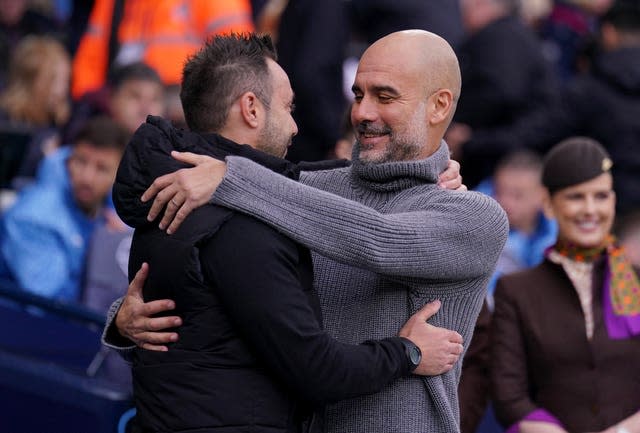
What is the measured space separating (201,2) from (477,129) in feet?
6.47

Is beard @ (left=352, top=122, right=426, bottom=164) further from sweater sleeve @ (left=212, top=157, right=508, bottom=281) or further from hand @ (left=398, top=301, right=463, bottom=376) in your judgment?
hand @ (left=398, top=301, right=463, bottom=376)

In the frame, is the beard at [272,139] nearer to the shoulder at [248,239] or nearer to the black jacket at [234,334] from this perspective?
the black jacket at [234,334]

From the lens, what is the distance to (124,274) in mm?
5531

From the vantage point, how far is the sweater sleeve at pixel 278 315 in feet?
9.76

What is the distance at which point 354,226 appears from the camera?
3.12 meters

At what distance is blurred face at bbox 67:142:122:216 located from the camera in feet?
19.9

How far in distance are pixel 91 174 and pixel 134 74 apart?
3.77 feet

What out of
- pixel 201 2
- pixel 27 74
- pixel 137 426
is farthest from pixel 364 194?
pixel 27 74

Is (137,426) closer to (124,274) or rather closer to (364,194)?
(364,194)

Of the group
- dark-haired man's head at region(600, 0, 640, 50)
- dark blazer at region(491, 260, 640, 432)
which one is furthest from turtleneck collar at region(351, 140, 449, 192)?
dark-haired man's head at region(600, 0, 640, 50)

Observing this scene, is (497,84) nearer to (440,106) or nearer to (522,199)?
(522,199)

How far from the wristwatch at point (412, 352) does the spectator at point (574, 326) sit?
3.88 ft

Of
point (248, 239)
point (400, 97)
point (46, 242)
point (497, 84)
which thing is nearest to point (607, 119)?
point (497, 84)

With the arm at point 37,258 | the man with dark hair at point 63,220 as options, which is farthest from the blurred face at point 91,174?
the arm at point 37,258
